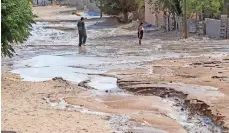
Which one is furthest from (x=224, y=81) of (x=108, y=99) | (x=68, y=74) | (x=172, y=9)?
(x=172, y=9)

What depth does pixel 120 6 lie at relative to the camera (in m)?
54.2

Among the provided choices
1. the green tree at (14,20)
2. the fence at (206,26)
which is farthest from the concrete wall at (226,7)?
the green tree at (14,20)

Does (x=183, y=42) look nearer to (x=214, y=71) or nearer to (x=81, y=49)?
(x=81, y=49)

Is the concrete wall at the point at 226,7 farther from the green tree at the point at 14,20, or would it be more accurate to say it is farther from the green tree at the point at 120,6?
the green tree at the point at 14,20

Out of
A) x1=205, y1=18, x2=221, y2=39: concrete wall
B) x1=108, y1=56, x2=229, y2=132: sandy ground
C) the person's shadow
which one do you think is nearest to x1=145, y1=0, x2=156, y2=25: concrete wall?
x1=205, y1=18, x2=221, y2=39: concrete wall

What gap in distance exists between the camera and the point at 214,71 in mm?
17188

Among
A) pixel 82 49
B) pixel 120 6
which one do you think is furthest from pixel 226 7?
pixel 120 6

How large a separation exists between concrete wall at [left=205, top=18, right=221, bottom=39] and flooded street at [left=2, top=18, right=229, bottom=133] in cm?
674

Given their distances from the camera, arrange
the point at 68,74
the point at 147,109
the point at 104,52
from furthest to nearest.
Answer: the point at 104,52, the point at 68,74, the point at 147,109

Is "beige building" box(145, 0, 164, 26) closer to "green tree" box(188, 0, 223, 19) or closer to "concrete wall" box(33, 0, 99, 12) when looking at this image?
"green tree" box(188, 0, 223, 19)

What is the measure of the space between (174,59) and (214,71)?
464 cm

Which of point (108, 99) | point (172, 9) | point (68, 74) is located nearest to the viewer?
point (108, 99)

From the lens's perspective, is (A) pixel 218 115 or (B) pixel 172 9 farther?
(B) pixel 172 9

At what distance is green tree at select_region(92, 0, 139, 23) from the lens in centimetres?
5412
